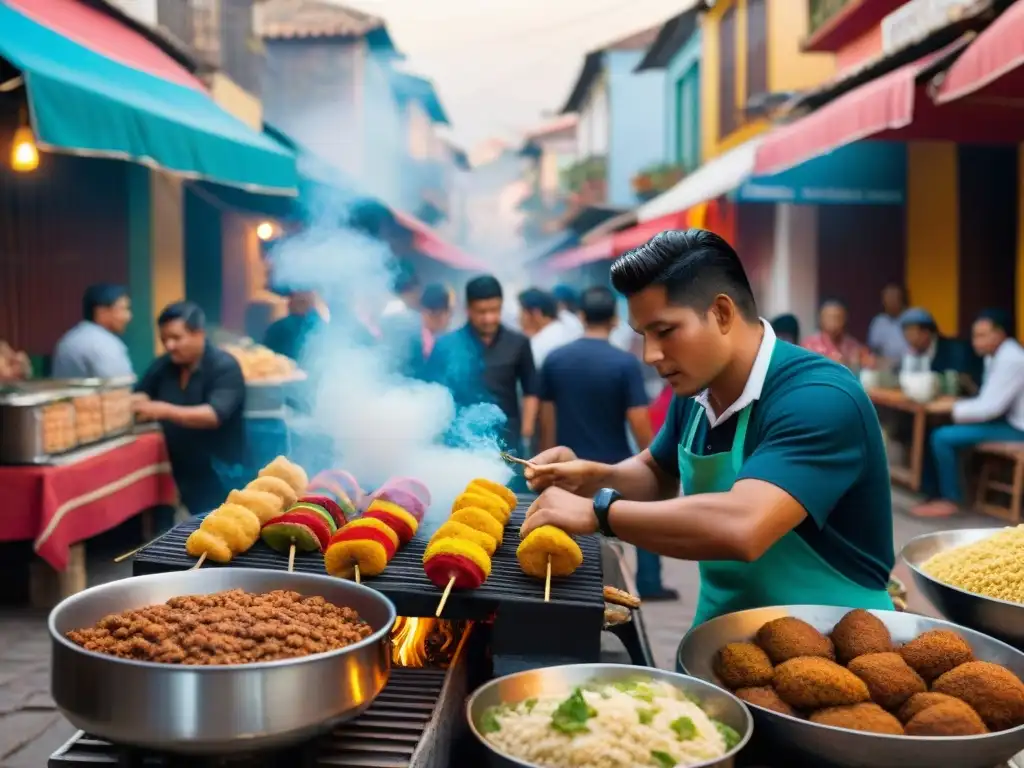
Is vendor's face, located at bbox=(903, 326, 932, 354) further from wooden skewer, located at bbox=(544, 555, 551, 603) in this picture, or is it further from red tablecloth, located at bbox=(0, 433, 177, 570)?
wooden skewer, located at bbox=(544, 555, 551, 603)

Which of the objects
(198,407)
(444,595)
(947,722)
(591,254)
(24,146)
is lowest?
(947,722)

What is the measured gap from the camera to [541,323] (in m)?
9.64

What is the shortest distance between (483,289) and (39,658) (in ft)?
11.6

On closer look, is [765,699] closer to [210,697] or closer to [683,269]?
[683,269]

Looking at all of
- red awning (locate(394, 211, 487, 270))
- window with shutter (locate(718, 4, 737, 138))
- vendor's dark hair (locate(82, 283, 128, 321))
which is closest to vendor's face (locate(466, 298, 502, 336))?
vendor's dark hair (locate(82, 283, 128, 321))

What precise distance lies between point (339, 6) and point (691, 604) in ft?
79.1

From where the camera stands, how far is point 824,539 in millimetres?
2639

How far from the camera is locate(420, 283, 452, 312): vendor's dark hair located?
881 cm

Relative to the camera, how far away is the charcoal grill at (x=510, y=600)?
2.55 m

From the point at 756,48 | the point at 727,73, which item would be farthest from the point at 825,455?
the point at 727,73

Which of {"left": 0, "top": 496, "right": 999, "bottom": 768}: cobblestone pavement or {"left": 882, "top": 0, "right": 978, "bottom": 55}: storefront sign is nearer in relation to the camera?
{"left": 0, "top": 496, "right": 999, "bottom": 768}: cobblestone pavement

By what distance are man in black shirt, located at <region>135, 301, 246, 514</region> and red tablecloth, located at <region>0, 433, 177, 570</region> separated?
50 cm

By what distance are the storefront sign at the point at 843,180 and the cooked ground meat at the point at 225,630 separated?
1073 centimetres

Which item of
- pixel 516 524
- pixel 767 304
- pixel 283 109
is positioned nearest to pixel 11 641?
pixel 516 524
